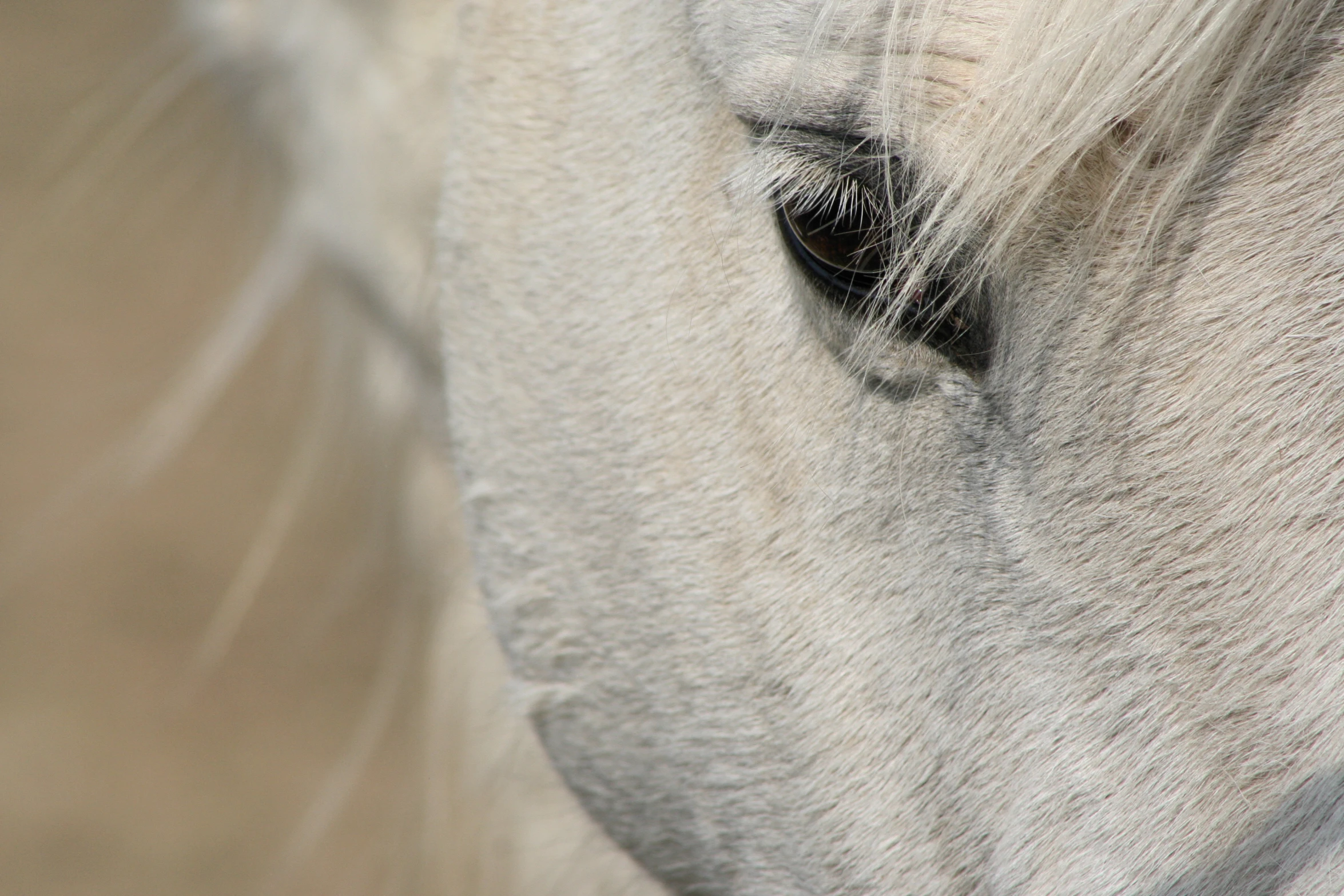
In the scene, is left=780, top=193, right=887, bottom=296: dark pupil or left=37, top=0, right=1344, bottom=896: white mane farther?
left=780, top=193, right=887, bottom=296: dark pupil

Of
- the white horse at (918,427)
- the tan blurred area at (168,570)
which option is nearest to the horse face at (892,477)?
the white horse at (918,427)

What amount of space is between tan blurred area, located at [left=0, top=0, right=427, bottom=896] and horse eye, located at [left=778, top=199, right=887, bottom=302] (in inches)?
36.1

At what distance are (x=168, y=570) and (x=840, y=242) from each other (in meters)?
2.23

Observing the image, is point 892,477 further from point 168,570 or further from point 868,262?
point 168,570

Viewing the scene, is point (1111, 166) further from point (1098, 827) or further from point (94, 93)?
point (94, 93)

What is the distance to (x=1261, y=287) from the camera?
522mm

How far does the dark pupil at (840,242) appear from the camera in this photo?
0.65m

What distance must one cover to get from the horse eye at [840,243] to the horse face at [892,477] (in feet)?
0.05

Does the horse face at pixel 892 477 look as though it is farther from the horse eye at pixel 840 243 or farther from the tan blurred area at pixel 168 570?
the tan blurred area at pixel 168 570

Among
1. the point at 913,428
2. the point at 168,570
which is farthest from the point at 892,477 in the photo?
the point at 168,570

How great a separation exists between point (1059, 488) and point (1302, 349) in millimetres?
121

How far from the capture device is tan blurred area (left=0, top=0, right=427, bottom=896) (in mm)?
1472

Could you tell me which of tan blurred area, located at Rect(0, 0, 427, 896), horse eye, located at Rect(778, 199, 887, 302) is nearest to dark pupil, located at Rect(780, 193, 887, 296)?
horse eye, located at Rect(778, 199, 887, 302)

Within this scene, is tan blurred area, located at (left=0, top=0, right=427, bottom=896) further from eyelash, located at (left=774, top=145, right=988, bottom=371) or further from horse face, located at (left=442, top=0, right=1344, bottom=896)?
eyelash, located at (left=774, top=145, right=988, bottom=371)
